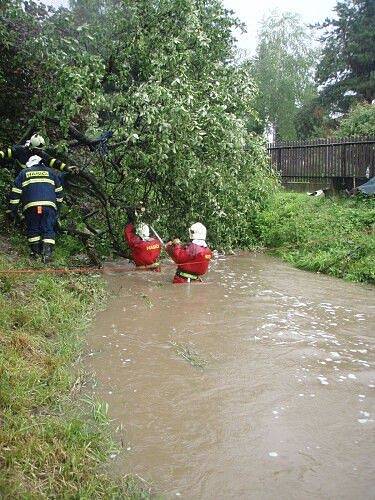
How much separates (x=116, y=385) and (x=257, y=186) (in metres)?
6.85

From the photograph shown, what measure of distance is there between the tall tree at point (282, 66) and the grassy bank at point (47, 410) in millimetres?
33796

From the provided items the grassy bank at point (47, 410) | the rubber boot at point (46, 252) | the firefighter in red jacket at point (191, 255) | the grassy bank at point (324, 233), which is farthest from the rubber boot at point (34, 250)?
the grassy bank at point (324, 233)

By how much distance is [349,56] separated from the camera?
29.2 m

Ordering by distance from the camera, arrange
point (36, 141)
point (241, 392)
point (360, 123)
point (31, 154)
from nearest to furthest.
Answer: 1. point (241, 392)
2. point (36, 141)
3. point (31, 154)
4. point (360, 123)

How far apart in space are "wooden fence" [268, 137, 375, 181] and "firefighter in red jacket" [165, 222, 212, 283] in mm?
8352

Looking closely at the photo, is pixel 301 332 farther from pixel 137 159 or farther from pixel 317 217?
pixel 317 217

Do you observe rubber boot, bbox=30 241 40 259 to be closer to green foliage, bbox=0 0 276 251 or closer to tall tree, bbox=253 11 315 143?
green foliage, bbox=0 0 276 251

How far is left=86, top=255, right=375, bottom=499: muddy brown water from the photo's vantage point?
3141mm

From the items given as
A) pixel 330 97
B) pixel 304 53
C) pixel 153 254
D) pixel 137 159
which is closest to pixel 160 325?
pixel 153 254

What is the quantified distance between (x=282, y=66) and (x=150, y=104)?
32.7 m

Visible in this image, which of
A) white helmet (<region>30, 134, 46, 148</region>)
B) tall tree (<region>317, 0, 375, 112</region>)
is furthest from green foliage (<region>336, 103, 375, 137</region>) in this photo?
white helmet (<region>30, 134, 46, 148</region>)

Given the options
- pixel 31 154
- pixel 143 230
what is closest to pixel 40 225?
pixel 31 154

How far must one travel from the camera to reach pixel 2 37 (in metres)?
7.47

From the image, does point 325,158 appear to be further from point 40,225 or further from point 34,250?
point 34,250
